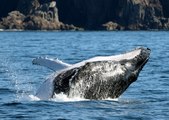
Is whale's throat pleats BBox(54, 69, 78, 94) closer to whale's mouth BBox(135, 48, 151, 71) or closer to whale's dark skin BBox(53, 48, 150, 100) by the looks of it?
whale's dark skin BBox(53, 48, 150, 100)

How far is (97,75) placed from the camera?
65.1 ft

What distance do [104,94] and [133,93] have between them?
16.6 ft

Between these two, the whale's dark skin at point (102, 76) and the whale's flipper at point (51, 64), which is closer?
the whale's dark skin at point (102, 76)

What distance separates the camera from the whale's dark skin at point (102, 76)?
1969 cm

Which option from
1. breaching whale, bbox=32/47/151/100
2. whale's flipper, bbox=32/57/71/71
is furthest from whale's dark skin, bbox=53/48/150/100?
whale's flipper, bbox=32/57/71/71

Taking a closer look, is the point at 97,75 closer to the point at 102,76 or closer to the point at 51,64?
the point at 102,76

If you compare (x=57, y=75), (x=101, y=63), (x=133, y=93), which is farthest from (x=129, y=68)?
(x=133, y=93)

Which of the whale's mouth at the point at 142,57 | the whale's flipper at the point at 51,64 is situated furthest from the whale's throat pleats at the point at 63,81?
the whale's mouth at the point at 142,57

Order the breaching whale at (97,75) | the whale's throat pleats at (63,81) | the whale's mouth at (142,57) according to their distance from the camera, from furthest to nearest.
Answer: the whale's mouth at (142,57) → the breaching whale at (97,75) → the whale's throat pleats at (63,81)

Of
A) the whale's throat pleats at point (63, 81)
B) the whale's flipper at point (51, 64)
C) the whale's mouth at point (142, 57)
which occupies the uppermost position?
the whale's mouth at point (142, 57)

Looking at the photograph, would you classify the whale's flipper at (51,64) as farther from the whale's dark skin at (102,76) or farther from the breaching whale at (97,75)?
the whale's dark skin at (102,76)

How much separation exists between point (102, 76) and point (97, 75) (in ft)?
0.51

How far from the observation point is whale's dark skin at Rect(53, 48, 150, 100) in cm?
1969

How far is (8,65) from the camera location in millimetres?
41188
